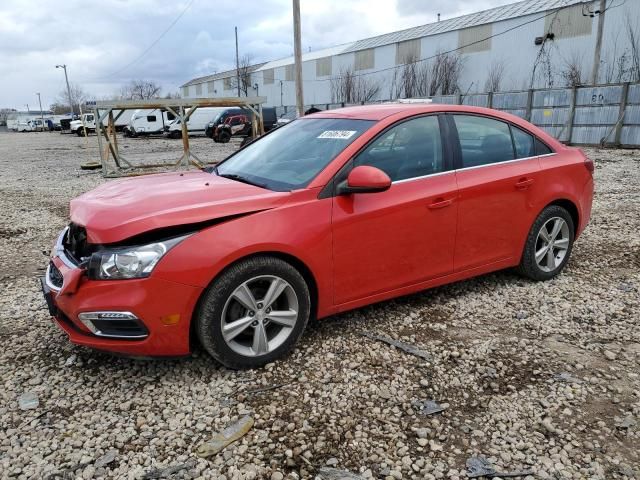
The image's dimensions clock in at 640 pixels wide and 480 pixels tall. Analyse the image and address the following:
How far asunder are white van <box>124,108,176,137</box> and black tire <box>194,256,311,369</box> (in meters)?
35.3

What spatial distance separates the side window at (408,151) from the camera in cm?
348

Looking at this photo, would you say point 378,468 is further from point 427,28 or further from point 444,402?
point 427,28

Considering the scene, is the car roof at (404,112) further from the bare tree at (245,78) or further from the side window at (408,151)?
the bare tree at (245,78)

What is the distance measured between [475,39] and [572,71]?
29.9 ft

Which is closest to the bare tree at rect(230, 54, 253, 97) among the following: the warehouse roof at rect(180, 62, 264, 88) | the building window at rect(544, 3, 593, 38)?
the warehouse roof at rect(180, 62, 264, 88)

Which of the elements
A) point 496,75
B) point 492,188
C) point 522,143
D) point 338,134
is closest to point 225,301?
point 338,134

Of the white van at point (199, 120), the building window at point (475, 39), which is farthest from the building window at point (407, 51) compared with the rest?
the white van at point (199, 120)

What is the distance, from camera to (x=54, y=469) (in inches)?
92.5

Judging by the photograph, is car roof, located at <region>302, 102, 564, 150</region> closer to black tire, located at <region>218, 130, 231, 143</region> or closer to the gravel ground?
the gravel ground

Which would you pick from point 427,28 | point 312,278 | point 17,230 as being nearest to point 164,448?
point 312,278

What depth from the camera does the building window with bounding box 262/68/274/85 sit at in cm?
6084

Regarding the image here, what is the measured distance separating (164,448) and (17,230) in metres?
6.03

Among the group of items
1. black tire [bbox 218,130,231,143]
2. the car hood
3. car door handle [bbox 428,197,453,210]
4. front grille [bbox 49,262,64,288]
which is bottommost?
black tire [bbox 218,130,231,143]

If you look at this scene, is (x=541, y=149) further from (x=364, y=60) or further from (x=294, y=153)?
(x=364, y=60)
